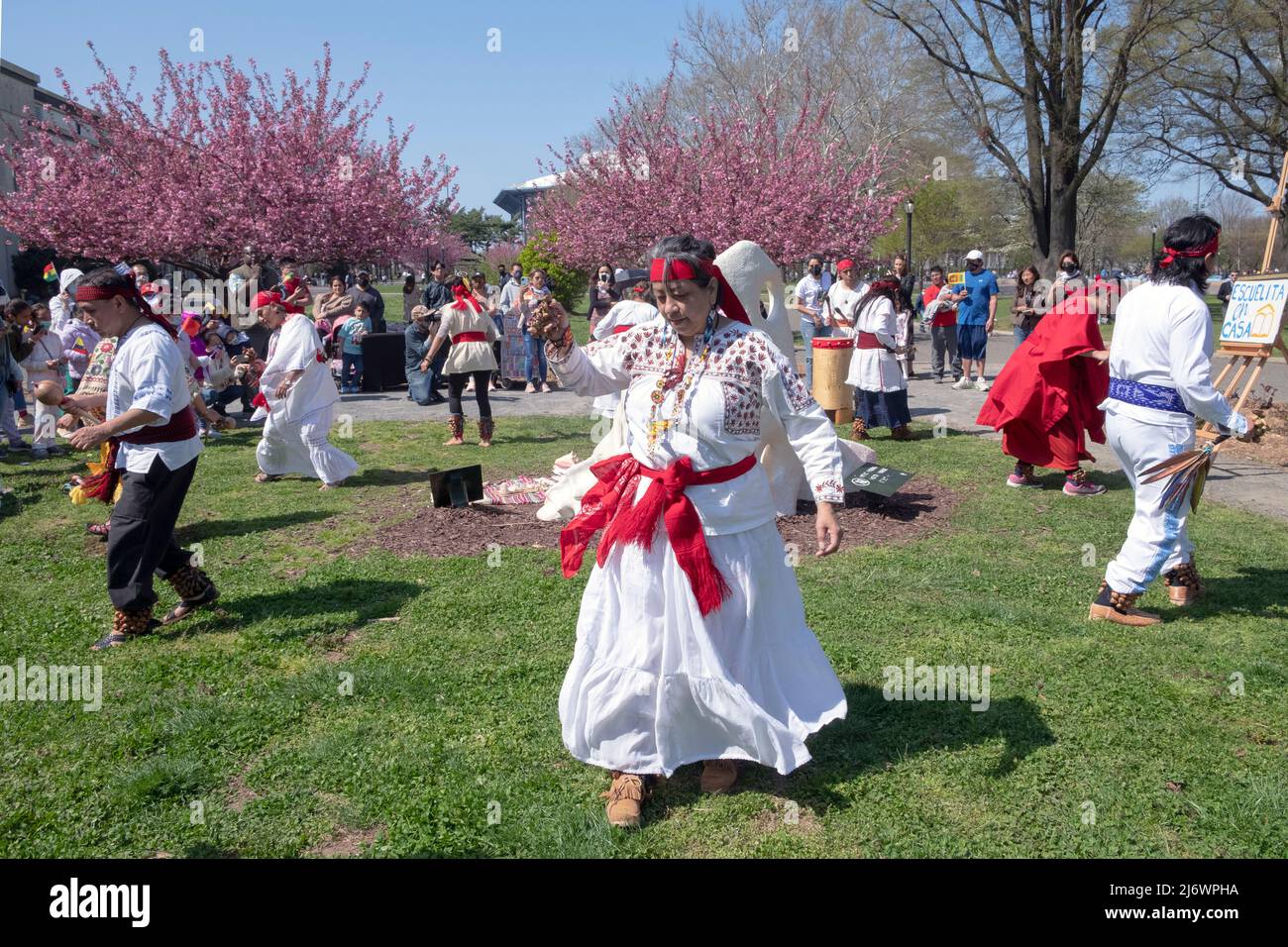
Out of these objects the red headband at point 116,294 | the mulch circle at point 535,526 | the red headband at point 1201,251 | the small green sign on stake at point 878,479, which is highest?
the red headband at point 1201,251

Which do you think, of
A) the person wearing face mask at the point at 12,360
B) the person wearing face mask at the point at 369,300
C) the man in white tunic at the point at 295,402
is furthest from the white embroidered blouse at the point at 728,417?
the person wearing face mask at the point at 369,300

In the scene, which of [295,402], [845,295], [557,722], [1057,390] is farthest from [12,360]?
[1057,390]

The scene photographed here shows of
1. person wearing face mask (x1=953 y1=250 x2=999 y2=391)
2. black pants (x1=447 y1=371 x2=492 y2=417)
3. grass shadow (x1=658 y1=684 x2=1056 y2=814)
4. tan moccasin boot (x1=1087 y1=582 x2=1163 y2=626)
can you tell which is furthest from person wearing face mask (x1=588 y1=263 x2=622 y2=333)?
grass shadow (x1=658 y1=684 x2=1056 y2=814)

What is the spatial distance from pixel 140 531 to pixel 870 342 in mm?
8196

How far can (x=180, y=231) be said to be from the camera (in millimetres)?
20875

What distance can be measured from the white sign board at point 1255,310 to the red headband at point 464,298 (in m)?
7.89

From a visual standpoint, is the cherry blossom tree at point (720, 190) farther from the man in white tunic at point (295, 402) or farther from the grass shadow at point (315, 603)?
the grass shadow at point (315, 603)

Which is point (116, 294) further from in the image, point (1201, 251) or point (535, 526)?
point (1201, 251)

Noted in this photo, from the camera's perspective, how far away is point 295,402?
971cm

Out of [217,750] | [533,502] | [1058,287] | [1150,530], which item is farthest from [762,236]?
[217,750]

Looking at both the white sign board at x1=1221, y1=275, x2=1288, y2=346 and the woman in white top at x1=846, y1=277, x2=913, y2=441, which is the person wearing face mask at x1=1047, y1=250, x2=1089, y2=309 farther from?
the white sign board at x1=1221, y1=275, x2=1288, y2=346

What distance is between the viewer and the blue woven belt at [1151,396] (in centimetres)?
542
